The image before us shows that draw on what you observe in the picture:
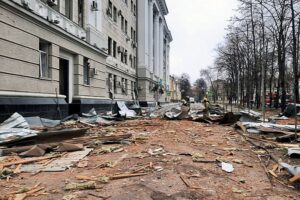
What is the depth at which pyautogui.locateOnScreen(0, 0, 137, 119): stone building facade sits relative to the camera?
1305cm

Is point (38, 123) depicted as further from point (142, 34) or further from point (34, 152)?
point (142, 34)

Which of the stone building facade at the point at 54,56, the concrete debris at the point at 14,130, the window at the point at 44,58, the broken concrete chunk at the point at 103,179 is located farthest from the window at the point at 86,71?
the broken concrete chunk at the point at 103,179

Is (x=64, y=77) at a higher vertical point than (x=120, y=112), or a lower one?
higher

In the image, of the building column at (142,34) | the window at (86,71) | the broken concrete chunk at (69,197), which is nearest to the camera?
the broken concrete chunk at (69,197)

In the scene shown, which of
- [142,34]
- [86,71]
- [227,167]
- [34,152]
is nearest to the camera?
[227,167]

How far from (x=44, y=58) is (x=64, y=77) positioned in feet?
10.6

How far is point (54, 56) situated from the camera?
17.0 m

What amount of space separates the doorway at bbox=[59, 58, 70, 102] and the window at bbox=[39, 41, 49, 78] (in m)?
2.48

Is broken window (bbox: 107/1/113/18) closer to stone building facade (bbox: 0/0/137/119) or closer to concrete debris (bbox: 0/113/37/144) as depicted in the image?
stone building facade (bbox: 0/0/137/119)

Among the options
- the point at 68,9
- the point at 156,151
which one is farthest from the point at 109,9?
the point at 156,151

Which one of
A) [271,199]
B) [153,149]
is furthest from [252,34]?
[271,199]

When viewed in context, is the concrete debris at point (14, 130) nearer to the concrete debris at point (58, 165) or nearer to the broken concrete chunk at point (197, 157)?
the concrete debris at point (58, 165)

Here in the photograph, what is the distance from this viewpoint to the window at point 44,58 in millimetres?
16047

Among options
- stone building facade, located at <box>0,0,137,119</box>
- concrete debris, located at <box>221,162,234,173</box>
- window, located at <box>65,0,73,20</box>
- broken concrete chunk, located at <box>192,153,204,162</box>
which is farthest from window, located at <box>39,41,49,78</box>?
concrete debris, located at <box>221,162,234,173</box>
